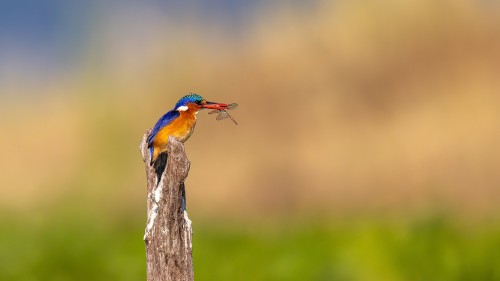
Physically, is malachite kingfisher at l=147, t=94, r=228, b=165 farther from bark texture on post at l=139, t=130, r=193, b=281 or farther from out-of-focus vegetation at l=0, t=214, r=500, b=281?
out-of-focus vegetation at l=0, t=214, r=500, b=281

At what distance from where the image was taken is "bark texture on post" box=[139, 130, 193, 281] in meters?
→ 4.55

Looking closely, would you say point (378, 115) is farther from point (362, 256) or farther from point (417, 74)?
point (362, 256)

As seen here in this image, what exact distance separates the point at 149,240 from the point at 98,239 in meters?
7.41

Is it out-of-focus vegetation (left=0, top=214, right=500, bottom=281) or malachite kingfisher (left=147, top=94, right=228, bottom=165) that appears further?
out-of-focus vegetation (left=0, top=214, right=500, bottom=281)

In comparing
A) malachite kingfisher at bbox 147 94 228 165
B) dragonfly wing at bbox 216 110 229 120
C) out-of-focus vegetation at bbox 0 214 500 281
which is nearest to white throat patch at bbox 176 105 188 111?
malachite kingfisher at bbox 147 94 228 165

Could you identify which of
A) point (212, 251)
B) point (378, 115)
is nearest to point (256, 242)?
point (212, 251)

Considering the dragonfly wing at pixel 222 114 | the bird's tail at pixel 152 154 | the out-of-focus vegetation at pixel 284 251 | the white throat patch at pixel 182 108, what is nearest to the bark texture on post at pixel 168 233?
the bird's tail at pixel 152 154

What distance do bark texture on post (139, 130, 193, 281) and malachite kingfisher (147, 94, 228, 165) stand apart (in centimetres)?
11

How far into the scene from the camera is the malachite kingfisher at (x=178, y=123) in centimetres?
448

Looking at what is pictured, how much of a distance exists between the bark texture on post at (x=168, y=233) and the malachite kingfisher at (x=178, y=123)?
115 millimetres

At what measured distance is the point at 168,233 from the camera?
4578mm

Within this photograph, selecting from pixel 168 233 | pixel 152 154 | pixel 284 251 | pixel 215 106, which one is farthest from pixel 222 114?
pixel 284 251

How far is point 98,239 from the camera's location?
11.9 m

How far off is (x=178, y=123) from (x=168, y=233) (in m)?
0.53
